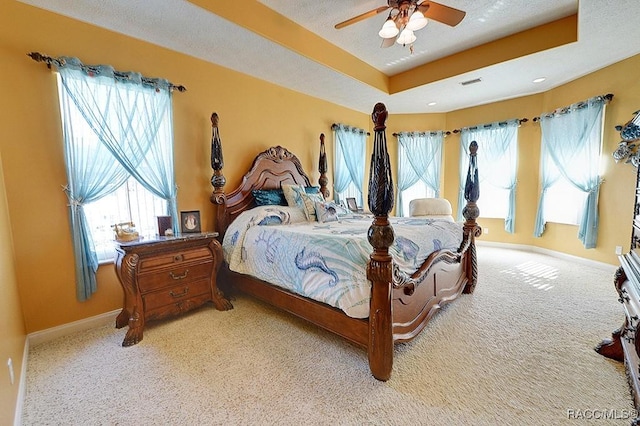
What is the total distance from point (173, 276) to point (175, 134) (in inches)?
58.9

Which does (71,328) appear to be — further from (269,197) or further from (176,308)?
(269,197)

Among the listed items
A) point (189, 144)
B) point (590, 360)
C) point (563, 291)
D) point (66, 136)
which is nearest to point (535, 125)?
point (563, 291)

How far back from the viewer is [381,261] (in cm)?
154

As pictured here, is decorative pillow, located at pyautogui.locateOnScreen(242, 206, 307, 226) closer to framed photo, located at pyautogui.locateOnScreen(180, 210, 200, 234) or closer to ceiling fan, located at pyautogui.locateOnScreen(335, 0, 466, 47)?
framed photo, located at pyautogui.locateOnScreen(180, 210, 200, 234)

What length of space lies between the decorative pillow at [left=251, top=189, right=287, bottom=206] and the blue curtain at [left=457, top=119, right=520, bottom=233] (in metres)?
4.13

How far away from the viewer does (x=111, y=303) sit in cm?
239

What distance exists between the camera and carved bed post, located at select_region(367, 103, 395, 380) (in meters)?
1.54

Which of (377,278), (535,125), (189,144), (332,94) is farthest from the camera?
(535,125)

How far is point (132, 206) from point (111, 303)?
36.2 inches

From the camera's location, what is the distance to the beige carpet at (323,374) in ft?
4.48

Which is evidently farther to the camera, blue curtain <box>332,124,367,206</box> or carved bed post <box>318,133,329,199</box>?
blue curtain <box>332,124,367,206</box>

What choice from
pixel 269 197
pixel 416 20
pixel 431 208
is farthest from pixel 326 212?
pixel 431 208

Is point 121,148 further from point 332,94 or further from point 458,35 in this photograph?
point 458,35

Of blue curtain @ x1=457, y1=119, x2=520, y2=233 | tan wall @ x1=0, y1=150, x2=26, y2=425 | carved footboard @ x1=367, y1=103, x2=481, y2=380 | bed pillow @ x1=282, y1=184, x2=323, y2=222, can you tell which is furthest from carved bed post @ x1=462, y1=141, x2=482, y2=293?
tan wall @ x1=0, y1=150, x2=26, y2=425
